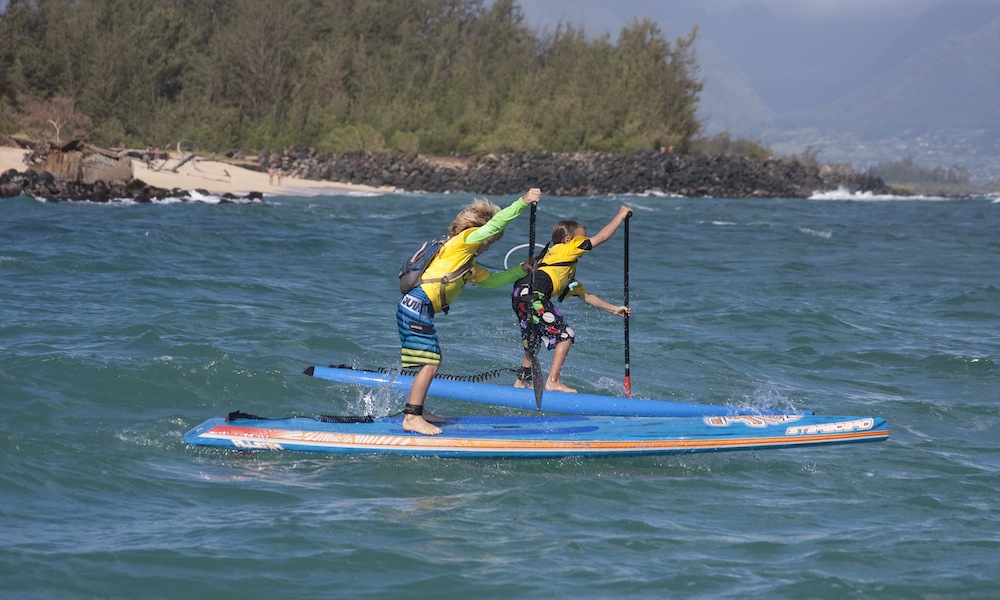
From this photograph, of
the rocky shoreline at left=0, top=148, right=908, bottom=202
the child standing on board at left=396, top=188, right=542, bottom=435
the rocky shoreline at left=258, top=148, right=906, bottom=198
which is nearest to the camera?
the child standing on board at left=396, top=188, right=542, bottom=435

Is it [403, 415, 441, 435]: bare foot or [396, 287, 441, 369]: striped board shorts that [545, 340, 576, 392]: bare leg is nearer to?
[403, 415, 441, 435]: bare foot

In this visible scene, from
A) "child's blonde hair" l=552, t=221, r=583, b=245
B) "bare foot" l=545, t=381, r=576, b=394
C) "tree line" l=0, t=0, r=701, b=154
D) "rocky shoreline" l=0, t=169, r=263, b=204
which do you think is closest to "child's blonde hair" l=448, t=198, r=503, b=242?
"child's blonde hair" l=552, t=221, r=583, b=245

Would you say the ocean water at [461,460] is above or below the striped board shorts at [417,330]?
below

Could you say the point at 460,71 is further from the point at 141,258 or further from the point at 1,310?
the point at 1,310

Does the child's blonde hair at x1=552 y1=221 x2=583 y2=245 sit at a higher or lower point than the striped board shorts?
higher

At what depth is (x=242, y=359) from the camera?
11766 millimetres

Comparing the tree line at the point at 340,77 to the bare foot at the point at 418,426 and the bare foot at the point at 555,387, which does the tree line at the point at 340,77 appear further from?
the bare foot at the point at 418,426

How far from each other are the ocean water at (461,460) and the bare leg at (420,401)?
0.38 meters

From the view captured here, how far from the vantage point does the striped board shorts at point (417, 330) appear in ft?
28.1

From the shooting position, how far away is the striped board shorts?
8.58 meters

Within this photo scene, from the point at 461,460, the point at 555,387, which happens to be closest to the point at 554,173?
the point at 555,387

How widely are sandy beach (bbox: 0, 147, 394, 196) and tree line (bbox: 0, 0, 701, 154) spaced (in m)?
7.24

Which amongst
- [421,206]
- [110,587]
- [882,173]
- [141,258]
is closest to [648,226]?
[421,206]

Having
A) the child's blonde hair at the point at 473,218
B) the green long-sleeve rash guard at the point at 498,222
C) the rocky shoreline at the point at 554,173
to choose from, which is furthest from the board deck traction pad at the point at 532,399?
the rocky shoreline at the point at 554,173
